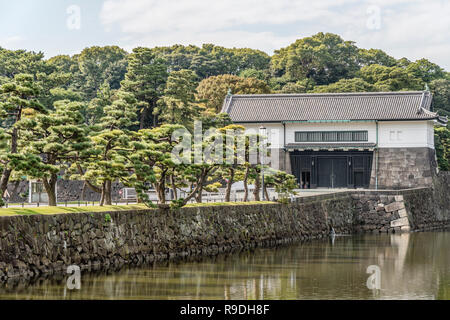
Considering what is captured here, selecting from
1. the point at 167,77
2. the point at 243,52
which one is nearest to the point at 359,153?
the point at 167,77

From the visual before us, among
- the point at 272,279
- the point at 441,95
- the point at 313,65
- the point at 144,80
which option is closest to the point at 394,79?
the point at 441,95

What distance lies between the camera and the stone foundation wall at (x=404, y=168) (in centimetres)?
5688

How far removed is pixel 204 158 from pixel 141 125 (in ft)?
75.9

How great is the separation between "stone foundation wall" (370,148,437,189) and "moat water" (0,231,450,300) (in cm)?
2219

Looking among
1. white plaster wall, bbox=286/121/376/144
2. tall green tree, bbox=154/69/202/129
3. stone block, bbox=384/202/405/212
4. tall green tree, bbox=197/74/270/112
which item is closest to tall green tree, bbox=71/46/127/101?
tall green tree, bbox=197/74/270/112

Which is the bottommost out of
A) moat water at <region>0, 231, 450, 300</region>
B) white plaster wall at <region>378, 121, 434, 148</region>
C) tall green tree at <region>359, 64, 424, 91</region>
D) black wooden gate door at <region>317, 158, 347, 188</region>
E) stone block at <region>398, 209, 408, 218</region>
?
moat water at <region>0, 231, 450, 300</region>

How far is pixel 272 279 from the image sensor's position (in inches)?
1014

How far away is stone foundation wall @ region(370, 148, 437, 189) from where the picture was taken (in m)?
56.9

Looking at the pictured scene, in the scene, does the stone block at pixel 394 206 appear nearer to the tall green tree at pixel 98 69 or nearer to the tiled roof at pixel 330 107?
the tiled roof at pixel 330 107

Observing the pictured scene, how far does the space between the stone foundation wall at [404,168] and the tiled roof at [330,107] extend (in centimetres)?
271

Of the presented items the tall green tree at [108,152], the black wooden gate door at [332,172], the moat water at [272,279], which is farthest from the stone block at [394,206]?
the tall green tree at [108,152]

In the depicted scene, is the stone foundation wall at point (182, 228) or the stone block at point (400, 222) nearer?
the stone foundation wall at point (182, 228)

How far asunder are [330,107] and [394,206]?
12695 millimetres

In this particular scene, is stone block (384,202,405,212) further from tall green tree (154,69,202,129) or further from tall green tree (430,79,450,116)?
tall green tree (430,79,450,116)
